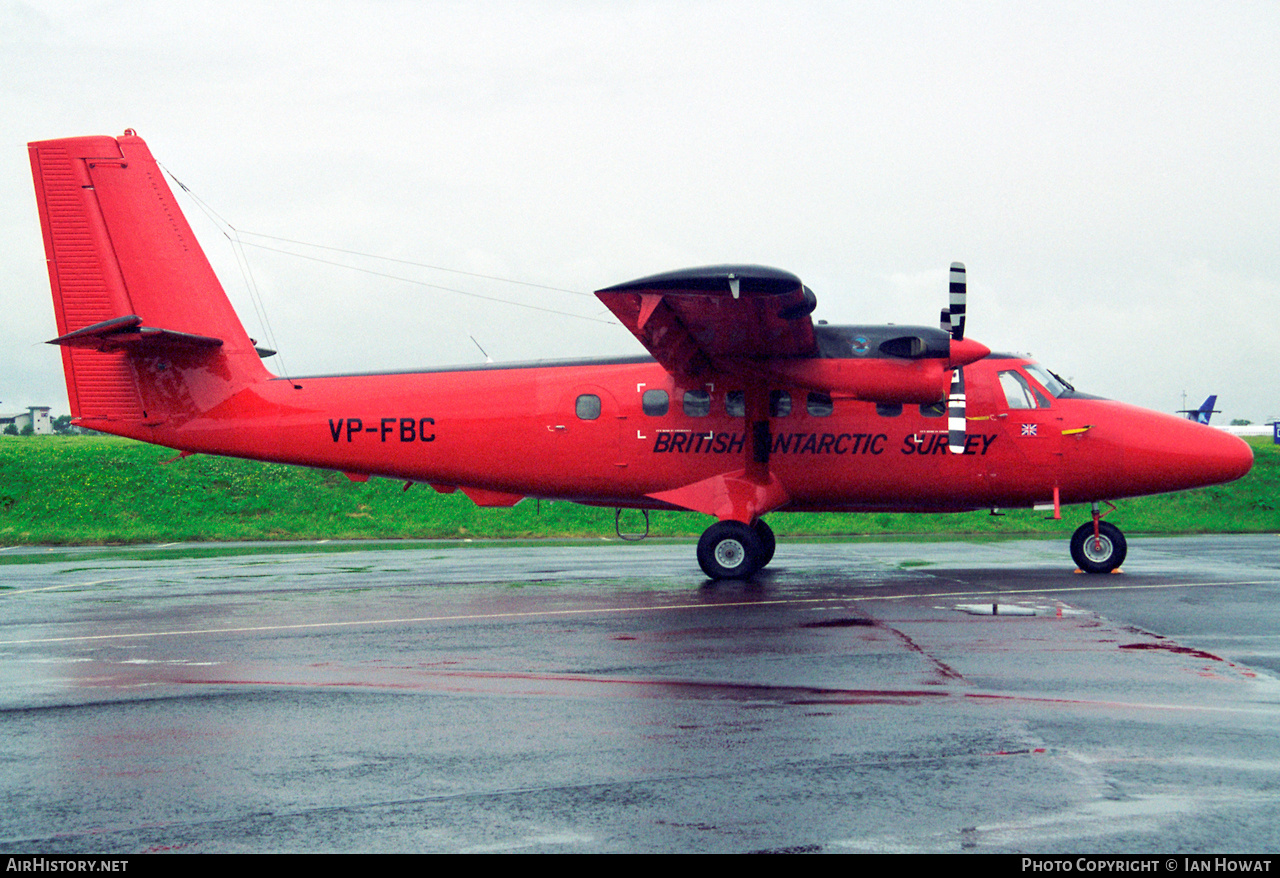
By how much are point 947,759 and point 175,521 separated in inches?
1156

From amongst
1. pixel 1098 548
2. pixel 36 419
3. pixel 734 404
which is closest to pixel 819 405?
pixel 734 404

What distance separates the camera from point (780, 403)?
1528 cm

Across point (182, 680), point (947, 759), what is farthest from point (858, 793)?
point (182, 680)

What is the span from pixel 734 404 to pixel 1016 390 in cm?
427

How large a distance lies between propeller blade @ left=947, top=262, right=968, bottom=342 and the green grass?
47.9 ft

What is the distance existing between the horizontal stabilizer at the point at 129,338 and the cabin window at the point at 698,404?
7.28 meters

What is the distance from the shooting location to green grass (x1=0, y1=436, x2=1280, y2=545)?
28891 mm

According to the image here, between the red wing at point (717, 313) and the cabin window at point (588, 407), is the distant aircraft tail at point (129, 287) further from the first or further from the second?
the red wing at point (717, 313)

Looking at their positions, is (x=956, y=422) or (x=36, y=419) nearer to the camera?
(x=956, y=422)

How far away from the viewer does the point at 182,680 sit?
784 centimetres

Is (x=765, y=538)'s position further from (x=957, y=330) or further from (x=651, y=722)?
(x=651, y=722)

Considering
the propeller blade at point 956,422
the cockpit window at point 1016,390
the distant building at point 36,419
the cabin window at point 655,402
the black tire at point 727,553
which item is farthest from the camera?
the distant building at point 36,419

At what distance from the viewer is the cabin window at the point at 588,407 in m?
15.7

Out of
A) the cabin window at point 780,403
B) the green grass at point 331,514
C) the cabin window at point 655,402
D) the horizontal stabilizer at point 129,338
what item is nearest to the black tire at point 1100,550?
the cabin window at point 780,403
